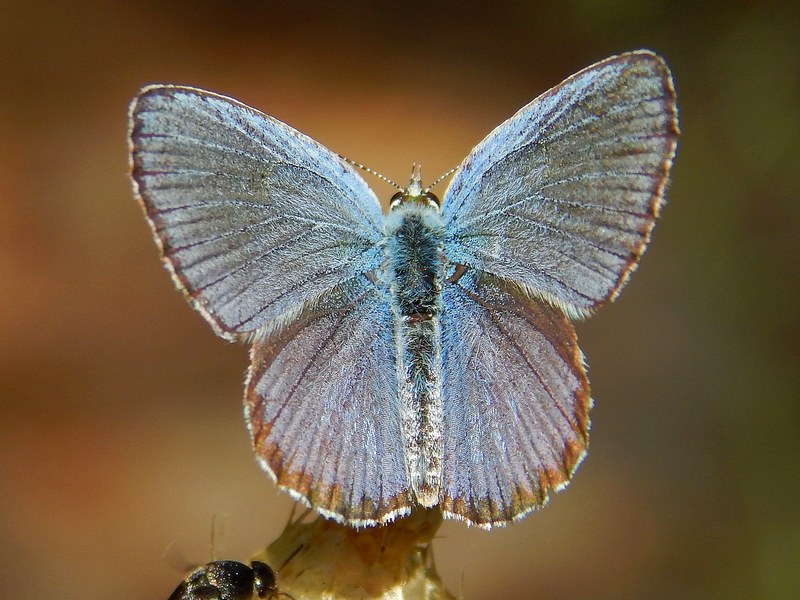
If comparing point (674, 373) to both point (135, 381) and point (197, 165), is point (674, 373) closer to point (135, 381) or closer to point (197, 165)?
point (135, 381)

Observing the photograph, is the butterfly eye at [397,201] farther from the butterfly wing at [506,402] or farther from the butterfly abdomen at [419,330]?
the butterfly wing at [506,402]

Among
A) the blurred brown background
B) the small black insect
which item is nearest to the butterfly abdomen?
the small black insect

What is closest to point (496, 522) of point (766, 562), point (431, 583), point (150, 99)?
point (431, 583)

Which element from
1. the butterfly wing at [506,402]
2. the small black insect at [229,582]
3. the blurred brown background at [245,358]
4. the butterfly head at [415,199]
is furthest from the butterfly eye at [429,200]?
the blurred brown background at [245,358]

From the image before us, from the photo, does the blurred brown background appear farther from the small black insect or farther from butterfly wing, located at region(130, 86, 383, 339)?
butterfly wing, located at region(130, 86, 383, 339)

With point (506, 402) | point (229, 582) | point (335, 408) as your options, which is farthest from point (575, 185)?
point (229, 582)

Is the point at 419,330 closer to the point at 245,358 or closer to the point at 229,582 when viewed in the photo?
the point at 229,582
